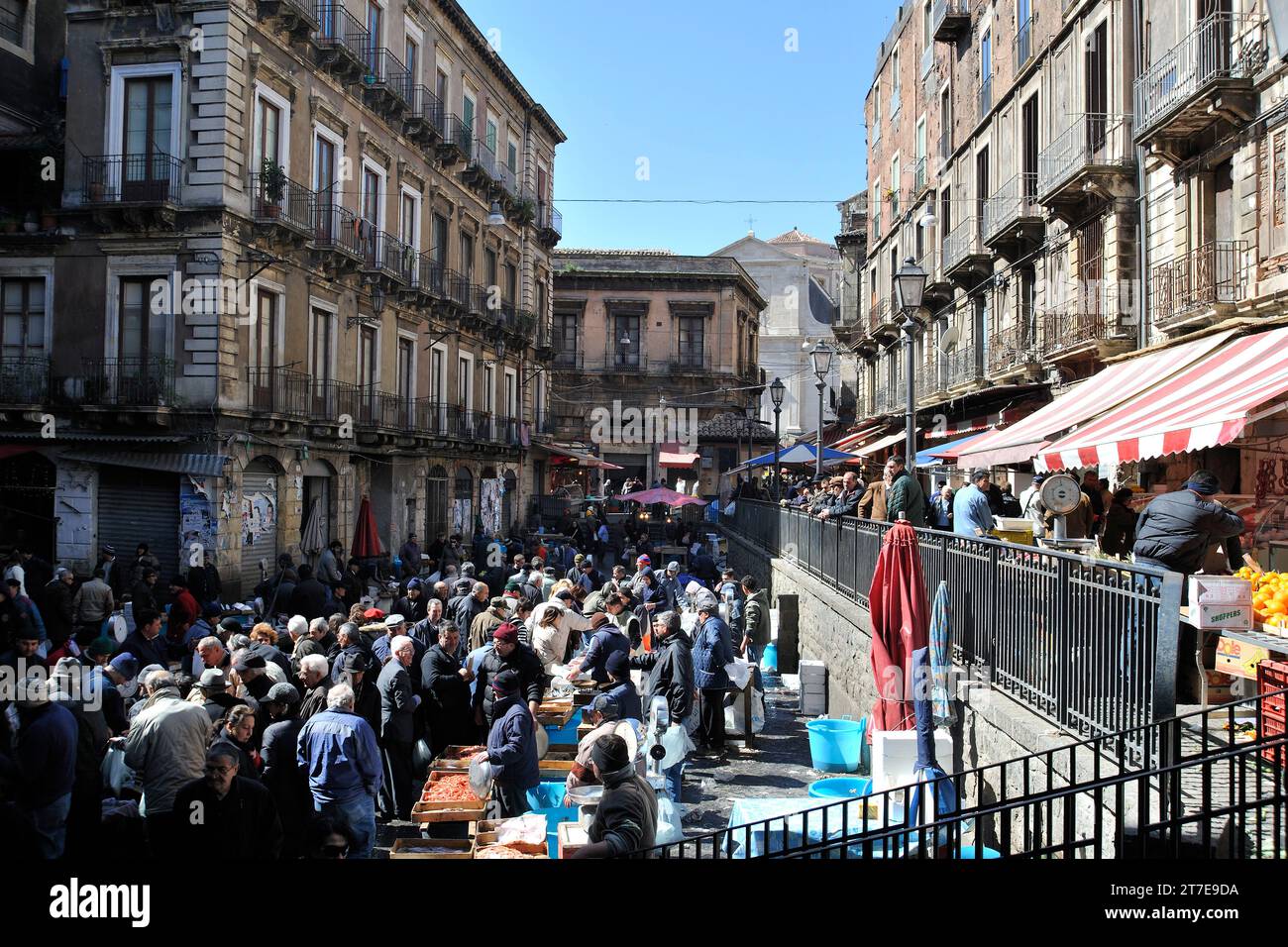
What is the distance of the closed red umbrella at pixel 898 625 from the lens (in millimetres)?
8438

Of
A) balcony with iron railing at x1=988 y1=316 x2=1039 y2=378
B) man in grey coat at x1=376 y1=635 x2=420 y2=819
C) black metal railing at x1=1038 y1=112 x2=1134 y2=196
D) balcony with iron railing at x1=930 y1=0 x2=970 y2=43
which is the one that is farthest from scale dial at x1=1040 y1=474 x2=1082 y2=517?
balcony with iron railing at x1=930 y1=0 x2=970 y2=43

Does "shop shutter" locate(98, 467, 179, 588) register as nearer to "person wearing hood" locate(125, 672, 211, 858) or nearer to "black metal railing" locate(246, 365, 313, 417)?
"black metal railing" locate(246, 365, 313, 417)

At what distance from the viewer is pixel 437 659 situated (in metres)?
8.97

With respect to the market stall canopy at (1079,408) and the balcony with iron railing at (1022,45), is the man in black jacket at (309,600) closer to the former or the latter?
the market stall canopy at (1079,408)

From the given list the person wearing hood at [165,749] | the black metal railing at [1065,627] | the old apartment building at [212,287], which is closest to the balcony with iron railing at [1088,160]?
the black metal railing at [1065,627]

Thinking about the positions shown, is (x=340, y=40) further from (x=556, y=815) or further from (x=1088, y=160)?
(x=556, y=815)

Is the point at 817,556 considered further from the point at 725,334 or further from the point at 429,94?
the point at 725,334

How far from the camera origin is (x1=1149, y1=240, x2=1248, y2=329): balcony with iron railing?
13766 millimetres

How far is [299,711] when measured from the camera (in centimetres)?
747

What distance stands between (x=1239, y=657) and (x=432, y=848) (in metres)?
5.13

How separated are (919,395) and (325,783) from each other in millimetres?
27624

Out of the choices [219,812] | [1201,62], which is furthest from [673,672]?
[1201,62]

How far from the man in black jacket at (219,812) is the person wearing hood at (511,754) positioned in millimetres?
1987

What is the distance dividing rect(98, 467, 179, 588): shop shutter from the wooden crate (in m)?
13.4
